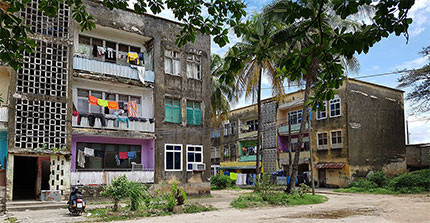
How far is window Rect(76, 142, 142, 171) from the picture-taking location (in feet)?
68.7

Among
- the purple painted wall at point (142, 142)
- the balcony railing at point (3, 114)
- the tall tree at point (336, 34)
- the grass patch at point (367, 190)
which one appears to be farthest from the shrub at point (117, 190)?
the grass patch at point (367, 190)

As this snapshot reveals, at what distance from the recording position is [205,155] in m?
24.2

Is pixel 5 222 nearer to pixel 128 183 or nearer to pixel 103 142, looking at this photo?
pixel 128 183

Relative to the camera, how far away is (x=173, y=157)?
74.9ft

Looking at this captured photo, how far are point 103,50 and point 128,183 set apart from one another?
943 centimetres

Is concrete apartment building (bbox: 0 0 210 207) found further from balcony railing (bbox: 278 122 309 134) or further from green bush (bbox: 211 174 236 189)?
balcony railing (bbox: 278 122 309 134)

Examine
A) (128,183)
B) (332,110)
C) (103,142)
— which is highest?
(332,110)

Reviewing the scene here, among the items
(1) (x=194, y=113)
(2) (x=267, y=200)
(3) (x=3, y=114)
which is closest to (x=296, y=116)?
(1) (x=194, y=113)

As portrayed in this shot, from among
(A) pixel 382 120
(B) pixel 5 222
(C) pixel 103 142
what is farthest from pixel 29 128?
(A) pixel 382 120

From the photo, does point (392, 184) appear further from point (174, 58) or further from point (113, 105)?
point (113, 105)

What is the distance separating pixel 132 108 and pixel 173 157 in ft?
11.9

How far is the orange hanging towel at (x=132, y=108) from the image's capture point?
2197cm

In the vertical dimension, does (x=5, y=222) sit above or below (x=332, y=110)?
below

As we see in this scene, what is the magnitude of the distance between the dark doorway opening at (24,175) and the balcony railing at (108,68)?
547 cm
